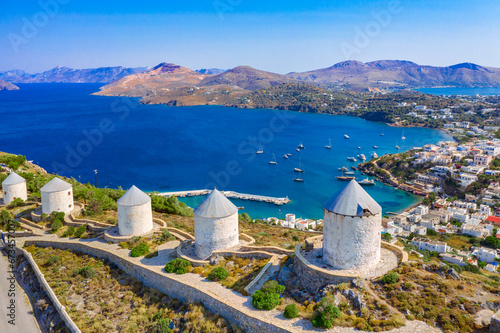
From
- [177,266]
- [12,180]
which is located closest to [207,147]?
[12,180]

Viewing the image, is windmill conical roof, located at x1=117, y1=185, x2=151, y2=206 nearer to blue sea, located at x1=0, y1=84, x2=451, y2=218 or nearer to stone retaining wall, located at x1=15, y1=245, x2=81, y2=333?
stone retaining wall, located at x1=15, y1=245, x2=81, y2=333

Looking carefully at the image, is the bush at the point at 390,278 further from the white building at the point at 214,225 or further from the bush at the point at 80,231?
the bush at the point at 80,231

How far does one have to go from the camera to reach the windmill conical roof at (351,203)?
45.1 feet

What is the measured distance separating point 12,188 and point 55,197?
569cm

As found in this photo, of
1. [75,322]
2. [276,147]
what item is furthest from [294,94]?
[75,322]

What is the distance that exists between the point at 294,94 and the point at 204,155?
108m

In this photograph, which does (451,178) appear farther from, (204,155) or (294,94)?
(294,94)

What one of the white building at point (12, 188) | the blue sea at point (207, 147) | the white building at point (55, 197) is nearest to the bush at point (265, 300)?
the white building at point (55, 197)

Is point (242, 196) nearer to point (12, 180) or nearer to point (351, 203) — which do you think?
point (12, 180)

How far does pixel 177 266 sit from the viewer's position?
16.4 m

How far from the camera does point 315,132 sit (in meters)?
109

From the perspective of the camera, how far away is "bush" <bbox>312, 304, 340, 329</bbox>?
1148cm

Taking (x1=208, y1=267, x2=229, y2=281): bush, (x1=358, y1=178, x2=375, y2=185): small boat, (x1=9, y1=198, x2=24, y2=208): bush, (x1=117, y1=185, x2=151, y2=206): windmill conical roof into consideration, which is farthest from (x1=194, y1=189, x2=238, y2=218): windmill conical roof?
(x1=358, y1=178, x2=375, y2=185): small boat

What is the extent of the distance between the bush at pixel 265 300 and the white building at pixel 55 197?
1790 centimetres
